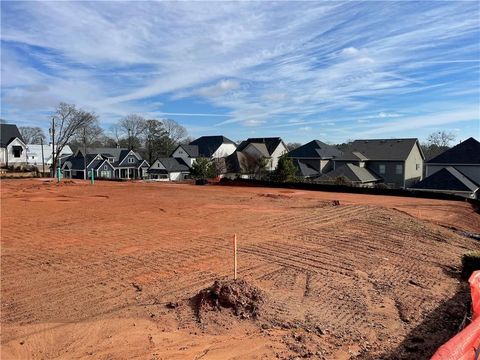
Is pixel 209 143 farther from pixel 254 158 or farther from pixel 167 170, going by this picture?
pixel 254 158

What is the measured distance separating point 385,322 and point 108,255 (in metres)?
7.65

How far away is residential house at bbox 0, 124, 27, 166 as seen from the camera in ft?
197

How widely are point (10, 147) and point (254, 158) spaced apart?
41110 millimetres

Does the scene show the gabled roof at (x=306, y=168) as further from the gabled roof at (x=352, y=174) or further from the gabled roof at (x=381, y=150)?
the gabled roof at (x=352, y=174)

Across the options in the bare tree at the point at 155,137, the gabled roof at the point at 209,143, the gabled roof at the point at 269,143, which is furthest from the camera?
the bare tree at the point at 155,137

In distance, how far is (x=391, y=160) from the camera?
46625 mm

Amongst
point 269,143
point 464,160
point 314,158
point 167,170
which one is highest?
point 269,143

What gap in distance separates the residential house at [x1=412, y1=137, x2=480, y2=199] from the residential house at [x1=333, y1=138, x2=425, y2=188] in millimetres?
4573

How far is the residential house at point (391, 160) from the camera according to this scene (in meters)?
46.2

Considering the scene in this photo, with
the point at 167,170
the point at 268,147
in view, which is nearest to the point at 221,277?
the point at 167,170

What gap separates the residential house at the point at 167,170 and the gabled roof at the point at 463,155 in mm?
36846

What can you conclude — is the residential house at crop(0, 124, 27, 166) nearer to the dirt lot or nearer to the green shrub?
the dirt lot

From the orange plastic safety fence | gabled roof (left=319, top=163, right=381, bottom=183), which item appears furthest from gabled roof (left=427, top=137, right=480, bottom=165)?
the orange plastic safety fence

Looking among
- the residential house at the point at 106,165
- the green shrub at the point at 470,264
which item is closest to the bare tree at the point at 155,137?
the residential house at the point at 106,165
